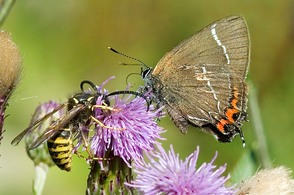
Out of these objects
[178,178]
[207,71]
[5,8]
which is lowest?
[178,178]

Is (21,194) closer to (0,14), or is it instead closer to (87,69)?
(87,69)

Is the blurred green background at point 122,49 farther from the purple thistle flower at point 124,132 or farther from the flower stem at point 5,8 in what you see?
the purple thistle flower at point 124,132

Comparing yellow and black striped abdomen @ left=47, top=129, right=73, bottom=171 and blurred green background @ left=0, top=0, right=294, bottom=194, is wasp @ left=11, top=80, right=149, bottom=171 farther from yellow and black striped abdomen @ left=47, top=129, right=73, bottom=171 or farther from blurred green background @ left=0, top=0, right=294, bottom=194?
blurred green background @ left=0, top=0, right=294, bottom=194

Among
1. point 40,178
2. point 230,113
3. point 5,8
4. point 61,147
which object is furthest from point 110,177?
point 5,8

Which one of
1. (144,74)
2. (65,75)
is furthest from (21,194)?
(144,74)

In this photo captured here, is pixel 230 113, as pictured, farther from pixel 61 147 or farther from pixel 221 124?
pixel 61 147

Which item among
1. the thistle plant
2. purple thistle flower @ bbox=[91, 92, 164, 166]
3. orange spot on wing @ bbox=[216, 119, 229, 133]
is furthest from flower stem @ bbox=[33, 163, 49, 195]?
orange spot on wing @ bbox=[216, 119, 229, 133]
